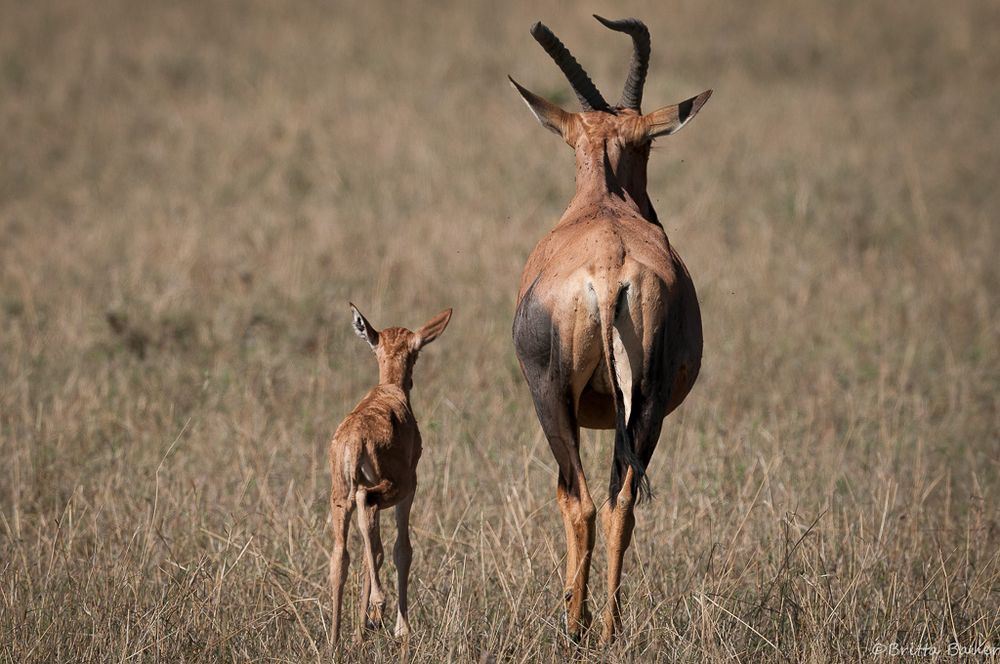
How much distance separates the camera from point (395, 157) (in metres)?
14.9

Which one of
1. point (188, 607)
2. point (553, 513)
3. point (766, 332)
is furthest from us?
point (766, 332)

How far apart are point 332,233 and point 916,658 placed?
8119 millimetres

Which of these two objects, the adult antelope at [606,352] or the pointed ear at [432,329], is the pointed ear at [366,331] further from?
the adult antelope at [606,352]

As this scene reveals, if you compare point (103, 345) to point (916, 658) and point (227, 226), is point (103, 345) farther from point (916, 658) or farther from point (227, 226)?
point (916, 658)

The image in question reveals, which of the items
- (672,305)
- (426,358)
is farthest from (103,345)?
(672,305)

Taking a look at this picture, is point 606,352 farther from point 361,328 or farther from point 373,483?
point 361,328

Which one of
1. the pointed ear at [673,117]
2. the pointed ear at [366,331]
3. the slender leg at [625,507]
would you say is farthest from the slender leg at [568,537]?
the pointed ear at [673,117]

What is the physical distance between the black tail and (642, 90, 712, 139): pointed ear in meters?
1.10

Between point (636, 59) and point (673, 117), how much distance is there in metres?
0.58

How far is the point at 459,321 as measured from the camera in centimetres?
1027

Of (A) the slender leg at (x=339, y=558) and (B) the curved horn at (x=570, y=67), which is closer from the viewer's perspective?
(A) the slender leg at (x=339, y=558)

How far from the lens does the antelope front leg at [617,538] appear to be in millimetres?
4785

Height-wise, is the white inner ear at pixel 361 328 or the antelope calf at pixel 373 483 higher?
the white inner ear at pixel 361 328

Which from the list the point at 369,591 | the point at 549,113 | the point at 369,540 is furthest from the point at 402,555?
the point at 549,113
